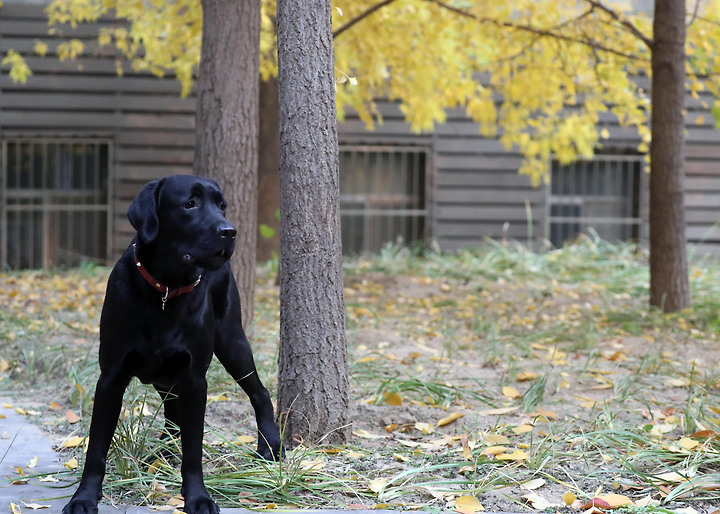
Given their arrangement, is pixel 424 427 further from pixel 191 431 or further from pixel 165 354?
pixel 165 354

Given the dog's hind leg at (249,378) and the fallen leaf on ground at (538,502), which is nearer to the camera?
the fallen leaf on ground at (538,502)

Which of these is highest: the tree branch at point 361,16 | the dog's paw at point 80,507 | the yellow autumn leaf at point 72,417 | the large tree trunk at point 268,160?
the tree branch at point 361,16

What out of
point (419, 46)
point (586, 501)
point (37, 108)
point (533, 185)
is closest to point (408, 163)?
point (533, 185)

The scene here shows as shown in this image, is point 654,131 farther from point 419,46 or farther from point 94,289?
point 94,289

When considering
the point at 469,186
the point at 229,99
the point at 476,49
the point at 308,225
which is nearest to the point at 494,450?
the point at 308,225

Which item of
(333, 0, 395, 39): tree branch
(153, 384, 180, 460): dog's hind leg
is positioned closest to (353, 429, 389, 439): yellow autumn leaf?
(153, 384, 180, 460): dog's hind leg

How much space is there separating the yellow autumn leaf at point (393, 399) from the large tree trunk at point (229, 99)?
1.99m

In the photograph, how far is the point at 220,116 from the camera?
600 cm

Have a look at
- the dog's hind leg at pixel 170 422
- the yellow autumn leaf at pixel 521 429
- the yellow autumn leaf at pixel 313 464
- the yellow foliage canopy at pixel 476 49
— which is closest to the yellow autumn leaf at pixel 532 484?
the yellow autumn leaf at pixel 521 429

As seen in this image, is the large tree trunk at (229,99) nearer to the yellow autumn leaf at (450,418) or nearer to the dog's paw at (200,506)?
the yellow autumn leaf at (450,418)

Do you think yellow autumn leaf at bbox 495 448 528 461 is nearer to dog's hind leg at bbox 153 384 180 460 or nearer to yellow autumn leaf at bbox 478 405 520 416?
yellow autumn leaf at bbox 478 405 520 416

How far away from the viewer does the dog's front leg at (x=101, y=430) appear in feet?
9.97

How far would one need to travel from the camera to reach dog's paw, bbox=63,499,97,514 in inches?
116

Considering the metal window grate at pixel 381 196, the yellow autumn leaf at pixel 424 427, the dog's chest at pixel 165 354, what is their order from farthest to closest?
1. the metal window grate at pixel 381 196
2. the yellow autumn leaf at pixel 424 427
3. the dog's chest at pixel 165 354
